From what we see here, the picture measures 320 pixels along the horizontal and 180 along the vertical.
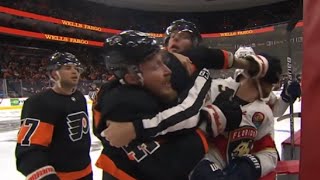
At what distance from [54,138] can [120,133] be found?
3.55ft

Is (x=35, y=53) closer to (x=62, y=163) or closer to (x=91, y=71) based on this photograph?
(x=91, y=71)

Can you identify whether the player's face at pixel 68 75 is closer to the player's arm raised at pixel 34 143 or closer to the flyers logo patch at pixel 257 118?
the player's arm raised at pixel 34 143

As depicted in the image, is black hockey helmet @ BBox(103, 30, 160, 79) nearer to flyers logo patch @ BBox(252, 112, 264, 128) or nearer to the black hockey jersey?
flyers logo patch @ BBox(252, 112, 264, 128)

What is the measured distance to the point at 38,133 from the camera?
60.5 inches

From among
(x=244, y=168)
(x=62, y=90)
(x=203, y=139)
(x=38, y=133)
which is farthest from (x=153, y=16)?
(x=203, y=139)

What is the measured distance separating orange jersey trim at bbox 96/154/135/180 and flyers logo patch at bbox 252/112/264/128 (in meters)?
0.45

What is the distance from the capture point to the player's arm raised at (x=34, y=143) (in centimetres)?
142

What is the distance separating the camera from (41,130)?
1.56 m

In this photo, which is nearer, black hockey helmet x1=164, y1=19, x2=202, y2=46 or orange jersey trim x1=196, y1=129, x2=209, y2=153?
orange jersey trim x1=196, y1=129, x2=209, y2=153

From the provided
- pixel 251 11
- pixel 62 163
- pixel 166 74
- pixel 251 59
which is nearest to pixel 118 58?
pixel 166 74

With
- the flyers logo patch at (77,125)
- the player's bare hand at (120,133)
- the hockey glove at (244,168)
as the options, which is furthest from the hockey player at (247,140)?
the flyers logo patch at (77,125)

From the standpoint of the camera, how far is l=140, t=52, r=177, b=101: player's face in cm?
78

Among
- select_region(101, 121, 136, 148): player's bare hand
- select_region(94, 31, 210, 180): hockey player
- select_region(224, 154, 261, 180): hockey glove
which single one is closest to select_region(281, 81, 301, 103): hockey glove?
select_region(224, 154, 261, 180): hockey glove

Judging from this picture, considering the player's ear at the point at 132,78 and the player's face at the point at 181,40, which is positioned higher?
the player's face at the point at 181,40
